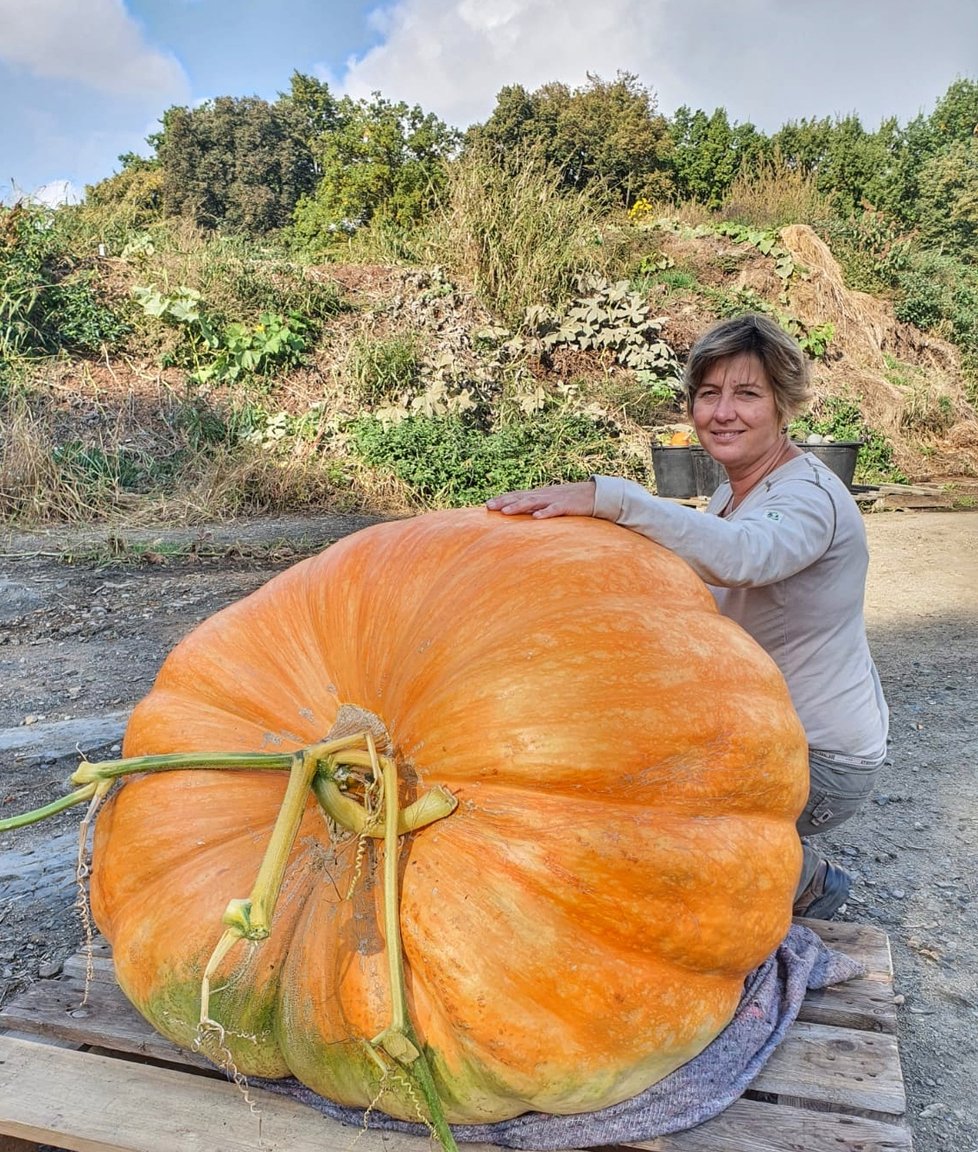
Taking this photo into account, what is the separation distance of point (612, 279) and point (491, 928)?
14.8 meters

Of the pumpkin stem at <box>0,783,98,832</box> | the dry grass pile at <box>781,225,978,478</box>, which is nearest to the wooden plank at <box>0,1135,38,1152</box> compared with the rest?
the pumpkin stem at <box>0,783,98,832</box>

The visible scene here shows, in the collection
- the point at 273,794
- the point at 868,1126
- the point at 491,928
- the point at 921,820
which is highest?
the point at 273,794

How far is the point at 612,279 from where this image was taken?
14.9m

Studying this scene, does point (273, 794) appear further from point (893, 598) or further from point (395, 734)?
point (893, 598)

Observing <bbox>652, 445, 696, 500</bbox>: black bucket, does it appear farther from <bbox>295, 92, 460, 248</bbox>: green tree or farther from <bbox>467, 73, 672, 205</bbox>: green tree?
<bbox>467, 73, 672, 205</bbox>: green tree

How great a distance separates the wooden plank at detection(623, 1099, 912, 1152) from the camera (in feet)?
5.29

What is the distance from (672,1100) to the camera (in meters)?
1.66

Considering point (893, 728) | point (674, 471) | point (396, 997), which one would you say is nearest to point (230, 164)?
point (674, 471)

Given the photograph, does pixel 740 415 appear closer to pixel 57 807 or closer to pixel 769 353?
pixel 769 353

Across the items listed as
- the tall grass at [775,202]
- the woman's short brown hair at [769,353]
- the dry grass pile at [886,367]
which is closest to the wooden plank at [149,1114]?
the woman's short brown hair at [769,353]

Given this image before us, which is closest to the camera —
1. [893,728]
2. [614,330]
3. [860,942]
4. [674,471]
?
[860,942]

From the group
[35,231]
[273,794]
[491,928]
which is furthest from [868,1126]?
[35,231]

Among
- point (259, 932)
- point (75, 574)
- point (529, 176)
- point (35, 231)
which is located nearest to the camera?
point (259, 932)

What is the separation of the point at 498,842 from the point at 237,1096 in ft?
2.79
